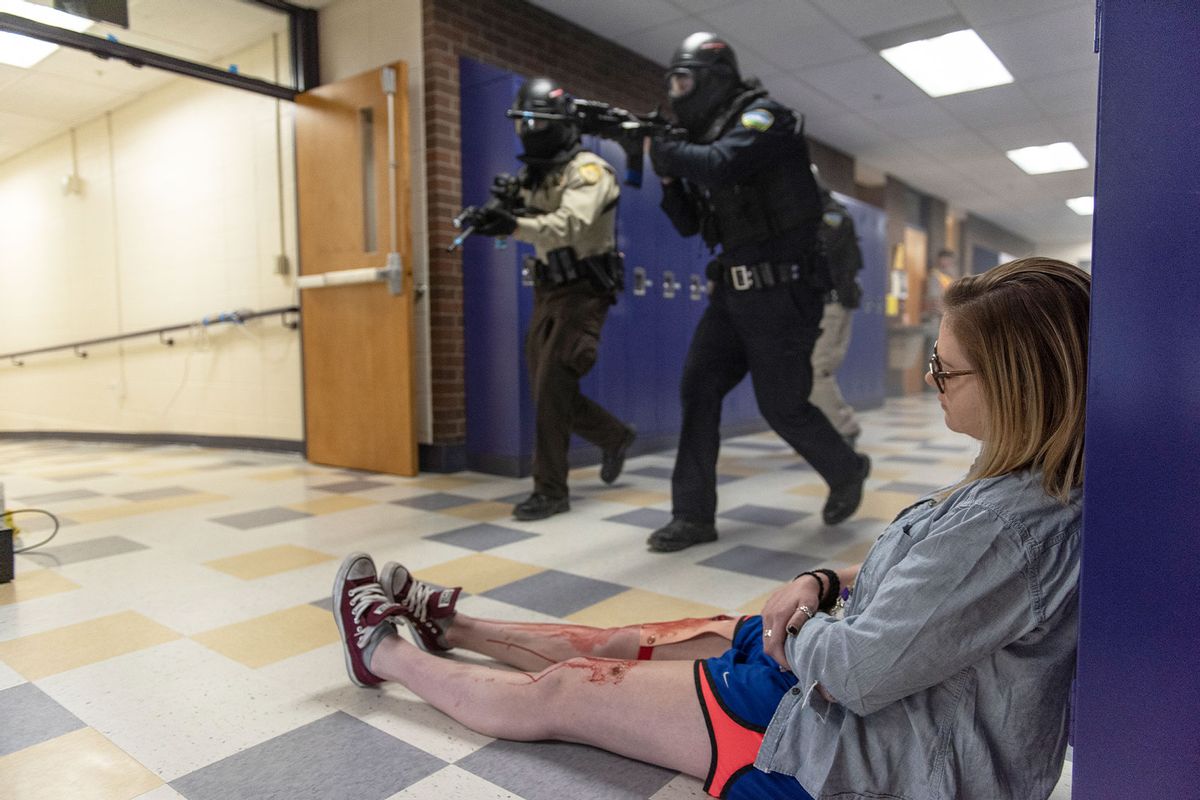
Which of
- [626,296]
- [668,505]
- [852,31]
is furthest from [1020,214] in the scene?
[668,505]

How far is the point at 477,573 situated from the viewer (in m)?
2.18

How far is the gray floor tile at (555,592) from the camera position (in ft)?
6.23

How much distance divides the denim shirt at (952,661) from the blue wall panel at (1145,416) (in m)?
0.07

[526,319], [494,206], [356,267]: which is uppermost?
[494,206]

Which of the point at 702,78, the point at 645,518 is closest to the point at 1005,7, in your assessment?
the point at 702,78

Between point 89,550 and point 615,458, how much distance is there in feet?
6.78

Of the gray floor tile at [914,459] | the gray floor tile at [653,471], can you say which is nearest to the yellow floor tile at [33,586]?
the gray floor tile at [653,471]

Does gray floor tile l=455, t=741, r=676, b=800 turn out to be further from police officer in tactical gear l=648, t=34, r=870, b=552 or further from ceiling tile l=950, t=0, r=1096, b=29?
ceiling tile l=950, t=0, r=1096, b=29

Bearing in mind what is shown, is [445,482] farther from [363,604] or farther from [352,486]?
[363,604]

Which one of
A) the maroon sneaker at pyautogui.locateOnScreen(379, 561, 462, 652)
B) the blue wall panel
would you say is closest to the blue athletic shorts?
the blue wall panel

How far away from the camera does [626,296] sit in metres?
4.45

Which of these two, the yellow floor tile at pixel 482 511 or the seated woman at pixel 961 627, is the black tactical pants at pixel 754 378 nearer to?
the yellow floor tile at pixel 482 511

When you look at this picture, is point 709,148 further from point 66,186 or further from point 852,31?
point 66,186

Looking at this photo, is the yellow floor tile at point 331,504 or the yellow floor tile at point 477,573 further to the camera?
the yellow floor tile at point 331,504
